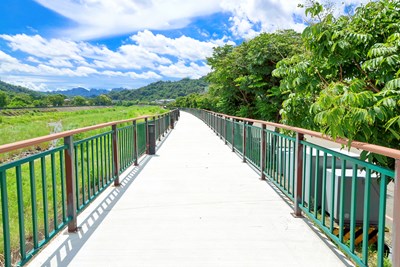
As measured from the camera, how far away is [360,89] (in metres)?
2.65

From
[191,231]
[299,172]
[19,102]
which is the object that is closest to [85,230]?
[191,231]

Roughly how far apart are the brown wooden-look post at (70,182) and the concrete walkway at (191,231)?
144 millimetres

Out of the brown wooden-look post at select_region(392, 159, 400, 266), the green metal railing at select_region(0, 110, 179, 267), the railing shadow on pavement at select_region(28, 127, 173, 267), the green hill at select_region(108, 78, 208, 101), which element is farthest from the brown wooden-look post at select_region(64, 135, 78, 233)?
the green hill at select_region(108, 78, 208, 101)

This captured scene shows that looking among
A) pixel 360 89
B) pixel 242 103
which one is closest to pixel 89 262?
pixel 360 89

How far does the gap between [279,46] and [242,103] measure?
4.03m

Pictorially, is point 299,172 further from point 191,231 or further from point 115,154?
point 115,154

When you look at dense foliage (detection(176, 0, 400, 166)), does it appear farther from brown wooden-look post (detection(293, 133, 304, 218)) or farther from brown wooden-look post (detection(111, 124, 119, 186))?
brown wooden-look post (detection(111, 124, 119, 186))

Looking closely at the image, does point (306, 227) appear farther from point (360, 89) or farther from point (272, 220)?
point (360, 89)

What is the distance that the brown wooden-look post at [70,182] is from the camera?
3.16m

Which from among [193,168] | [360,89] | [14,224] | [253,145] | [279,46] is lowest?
[14,224]

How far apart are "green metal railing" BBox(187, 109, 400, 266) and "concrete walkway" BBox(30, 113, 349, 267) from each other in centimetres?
26

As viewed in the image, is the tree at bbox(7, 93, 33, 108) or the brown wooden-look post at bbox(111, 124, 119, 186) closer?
the brown wooden-look post at bbox(111, 124, 119, 186)

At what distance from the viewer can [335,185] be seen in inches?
156

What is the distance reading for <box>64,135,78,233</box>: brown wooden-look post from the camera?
125 inches
